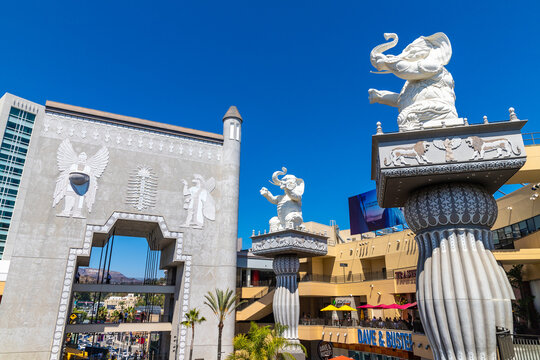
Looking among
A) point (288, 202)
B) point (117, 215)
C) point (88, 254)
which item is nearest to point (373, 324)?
point (288, 202)

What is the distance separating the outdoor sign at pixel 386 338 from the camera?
20.0 m

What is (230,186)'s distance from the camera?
27656mm

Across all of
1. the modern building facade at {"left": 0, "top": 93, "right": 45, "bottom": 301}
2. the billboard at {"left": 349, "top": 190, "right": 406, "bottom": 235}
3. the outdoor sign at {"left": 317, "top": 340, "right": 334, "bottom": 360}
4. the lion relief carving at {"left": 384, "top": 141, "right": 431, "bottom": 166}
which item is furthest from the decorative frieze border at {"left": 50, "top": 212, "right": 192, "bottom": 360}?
the modern building facade at {"left": 0, "top": 93, "right": 45, "bottom": 301}

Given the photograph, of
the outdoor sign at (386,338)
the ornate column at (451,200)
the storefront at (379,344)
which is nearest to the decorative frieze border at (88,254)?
the storefront at (379,344)

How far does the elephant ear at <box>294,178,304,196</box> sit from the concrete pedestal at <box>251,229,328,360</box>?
2783 millimetres

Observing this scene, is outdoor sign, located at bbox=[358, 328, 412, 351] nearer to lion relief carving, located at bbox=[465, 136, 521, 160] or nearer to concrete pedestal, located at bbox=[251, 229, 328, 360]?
concrete pedestal, located at bbox=[251, 229, 328, 360]

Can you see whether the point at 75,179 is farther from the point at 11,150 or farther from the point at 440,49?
the point at 11,150

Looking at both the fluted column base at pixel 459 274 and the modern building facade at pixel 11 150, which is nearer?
the fluted column base at pixel 459 274

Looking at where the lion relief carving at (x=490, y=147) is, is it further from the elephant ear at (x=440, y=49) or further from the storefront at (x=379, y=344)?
the storefront at (x=379, y=344)

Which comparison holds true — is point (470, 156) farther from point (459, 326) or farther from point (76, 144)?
point (76, 144)

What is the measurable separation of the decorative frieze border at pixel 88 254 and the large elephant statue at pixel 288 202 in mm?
6667

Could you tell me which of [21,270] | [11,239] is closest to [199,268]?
[21,270]

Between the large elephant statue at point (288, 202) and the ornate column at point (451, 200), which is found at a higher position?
the large elephant statue at point (288, 202)

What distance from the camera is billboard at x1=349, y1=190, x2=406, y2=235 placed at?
119 ft
